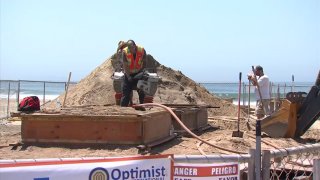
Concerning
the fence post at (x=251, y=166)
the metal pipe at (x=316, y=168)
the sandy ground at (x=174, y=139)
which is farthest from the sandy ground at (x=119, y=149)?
the fence post at (x=251, y=166)

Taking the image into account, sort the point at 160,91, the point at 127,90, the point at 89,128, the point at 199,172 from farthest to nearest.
→ the point at 160,91
the point at 127,90
the point at 89,128
the point at 199,172

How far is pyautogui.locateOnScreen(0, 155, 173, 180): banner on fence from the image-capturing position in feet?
9.59

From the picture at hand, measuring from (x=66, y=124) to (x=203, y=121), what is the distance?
192 inches

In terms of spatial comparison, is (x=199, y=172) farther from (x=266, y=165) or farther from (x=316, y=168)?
(x=316, y=168)

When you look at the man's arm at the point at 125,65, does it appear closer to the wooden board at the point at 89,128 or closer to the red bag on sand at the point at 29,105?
the wooden board at the point at 89,128

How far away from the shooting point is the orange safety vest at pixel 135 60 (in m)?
10.5

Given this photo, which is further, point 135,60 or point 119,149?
point 135,60

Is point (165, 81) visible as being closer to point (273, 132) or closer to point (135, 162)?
point (273, 132)

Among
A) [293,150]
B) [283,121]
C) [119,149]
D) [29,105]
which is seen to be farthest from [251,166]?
[283,121]

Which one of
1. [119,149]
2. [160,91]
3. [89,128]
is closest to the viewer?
[119,149]

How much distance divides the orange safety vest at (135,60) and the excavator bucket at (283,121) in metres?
3.48

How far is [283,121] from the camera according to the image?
12.0 metres

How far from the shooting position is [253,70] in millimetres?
12641

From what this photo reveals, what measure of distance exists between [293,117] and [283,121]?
277mm
